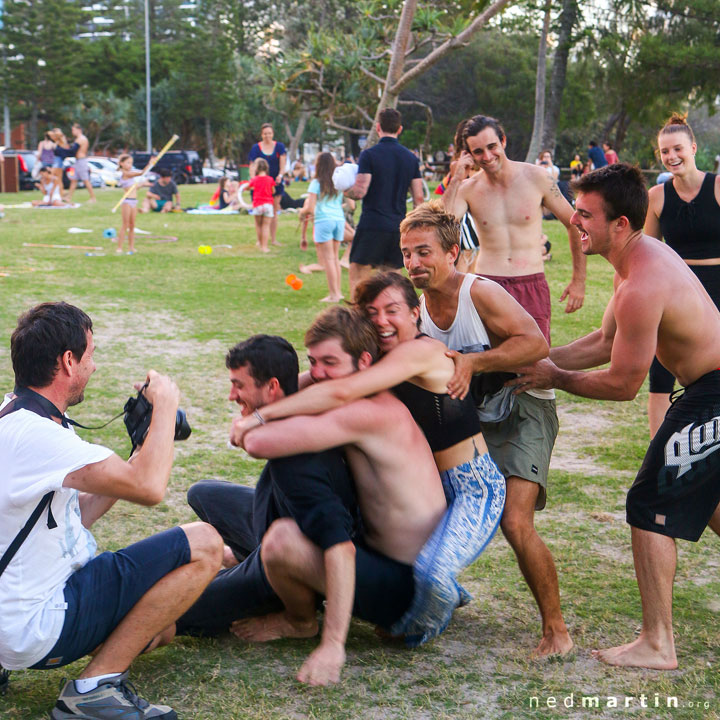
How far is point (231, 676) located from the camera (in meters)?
3.10

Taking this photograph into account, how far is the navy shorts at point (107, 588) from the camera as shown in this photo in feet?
8.85

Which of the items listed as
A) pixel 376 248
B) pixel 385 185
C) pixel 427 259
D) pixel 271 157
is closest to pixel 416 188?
pixel 385 185

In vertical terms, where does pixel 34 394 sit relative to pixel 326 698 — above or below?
above

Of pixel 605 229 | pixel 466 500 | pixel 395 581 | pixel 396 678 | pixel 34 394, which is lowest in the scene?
pixel 396 678

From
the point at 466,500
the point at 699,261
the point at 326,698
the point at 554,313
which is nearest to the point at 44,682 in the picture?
the point at 326,698

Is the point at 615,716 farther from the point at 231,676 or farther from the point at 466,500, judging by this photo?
the point at 231,676

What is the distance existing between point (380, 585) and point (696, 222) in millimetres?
3525

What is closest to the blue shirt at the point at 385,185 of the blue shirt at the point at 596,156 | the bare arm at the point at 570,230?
the bare arm at the point at 570,230

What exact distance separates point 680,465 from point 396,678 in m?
1.25

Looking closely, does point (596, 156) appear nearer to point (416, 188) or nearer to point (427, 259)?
point (416, 188)

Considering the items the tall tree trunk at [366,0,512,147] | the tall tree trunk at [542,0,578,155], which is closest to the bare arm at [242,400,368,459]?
the tall tree trunk at [366,0,512,147]

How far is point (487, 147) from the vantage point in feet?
17.1

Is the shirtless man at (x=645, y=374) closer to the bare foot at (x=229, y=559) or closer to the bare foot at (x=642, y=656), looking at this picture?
the bare foot at (x=642, y=656)

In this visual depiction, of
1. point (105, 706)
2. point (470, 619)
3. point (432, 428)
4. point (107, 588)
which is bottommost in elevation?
point (470, 619)
